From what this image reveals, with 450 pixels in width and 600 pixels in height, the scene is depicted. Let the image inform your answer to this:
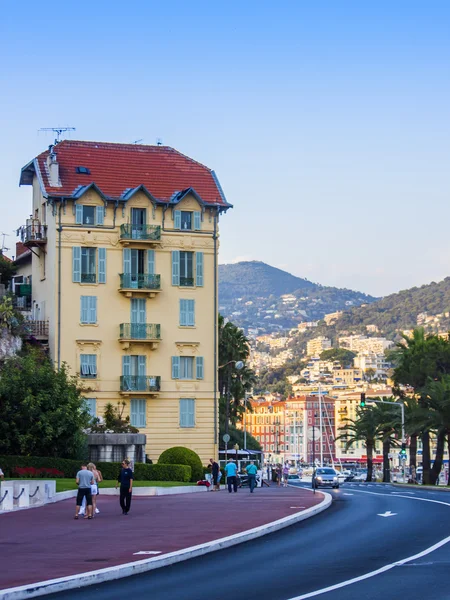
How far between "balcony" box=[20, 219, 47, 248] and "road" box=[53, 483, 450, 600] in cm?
4653

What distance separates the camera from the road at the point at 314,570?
15.3 m

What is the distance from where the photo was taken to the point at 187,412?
229 feet

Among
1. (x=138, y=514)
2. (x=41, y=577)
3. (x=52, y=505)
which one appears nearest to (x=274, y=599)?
(x=41, y=577)

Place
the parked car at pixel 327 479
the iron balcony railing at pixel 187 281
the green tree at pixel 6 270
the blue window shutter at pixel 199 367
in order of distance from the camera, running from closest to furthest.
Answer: the blue window shutter at pixel 199 367 < the iron balcony railing at pixel 187 281 < the parked car at pixel 327 479 < the green tree at pixel 6 270

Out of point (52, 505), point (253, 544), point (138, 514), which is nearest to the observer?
point (253, 544)

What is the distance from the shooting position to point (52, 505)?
37625 mm

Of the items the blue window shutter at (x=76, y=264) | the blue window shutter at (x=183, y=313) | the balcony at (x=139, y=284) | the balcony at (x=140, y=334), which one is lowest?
the balcony at (x=140, y=334)

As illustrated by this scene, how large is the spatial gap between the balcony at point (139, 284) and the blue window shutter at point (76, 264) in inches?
103

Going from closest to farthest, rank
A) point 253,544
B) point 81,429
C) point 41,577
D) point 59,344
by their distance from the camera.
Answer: point 41,577 < point 253,544 < point 81,429 < point 59,344

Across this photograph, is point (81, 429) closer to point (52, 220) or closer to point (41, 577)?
point (52, 220)

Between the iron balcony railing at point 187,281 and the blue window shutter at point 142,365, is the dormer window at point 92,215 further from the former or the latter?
the blue window shutter at point 142,365

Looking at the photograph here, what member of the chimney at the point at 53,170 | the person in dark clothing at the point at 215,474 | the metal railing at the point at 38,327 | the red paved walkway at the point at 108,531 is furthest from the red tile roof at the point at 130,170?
the red paved walkway at the point at 108,531

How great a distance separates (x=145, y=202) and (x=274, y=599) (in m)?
56.7

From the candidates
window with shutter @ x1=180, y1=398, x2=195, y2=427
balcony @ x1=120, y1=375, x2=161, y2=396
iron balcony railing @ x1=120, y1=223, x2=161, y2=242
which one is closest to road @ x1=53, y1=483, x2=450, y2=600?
balcony @ x1=120, y1=375, x2=161, y2=396
